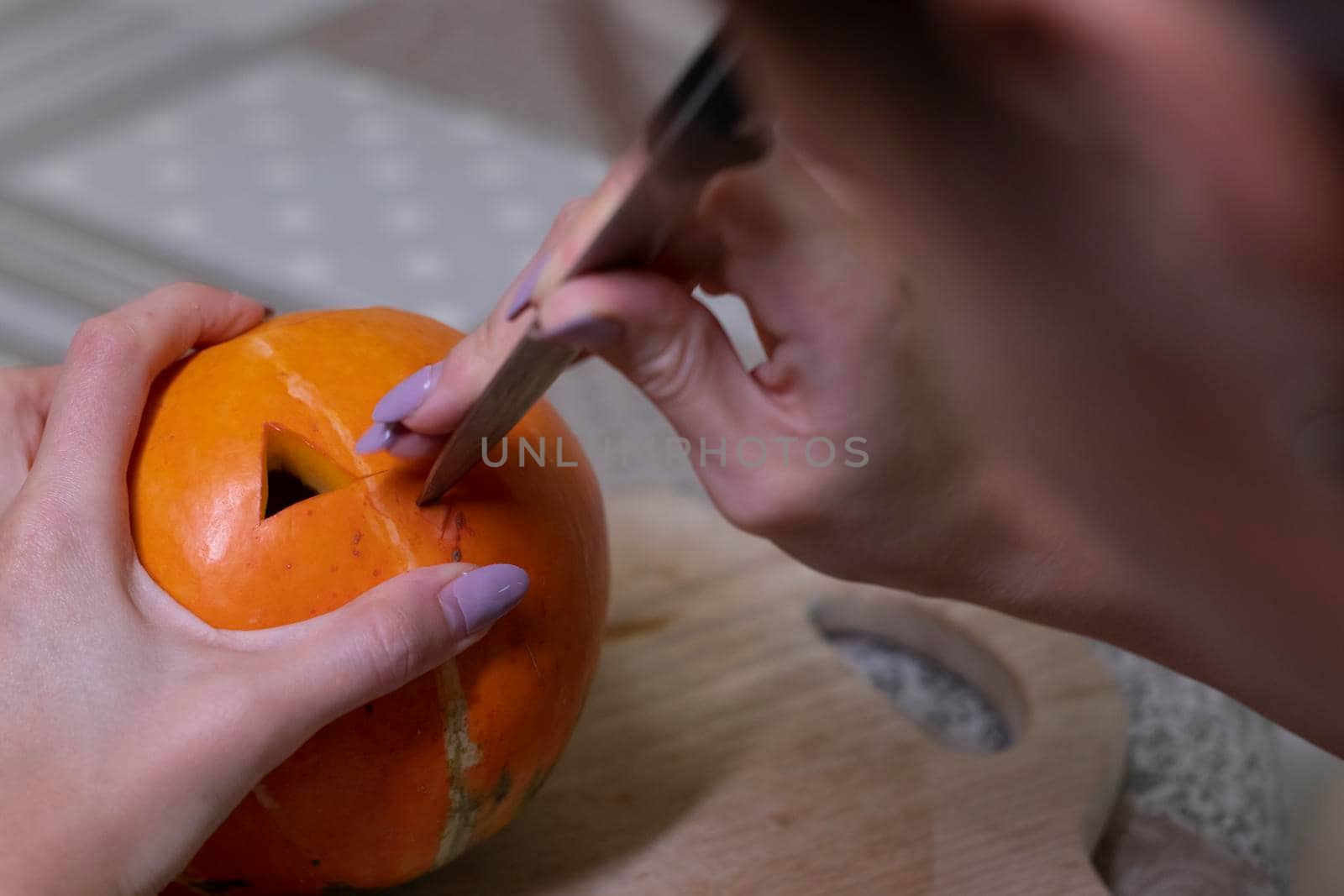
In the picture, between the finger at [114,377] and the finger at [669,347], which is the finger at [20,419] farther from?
the finger at [669,347]

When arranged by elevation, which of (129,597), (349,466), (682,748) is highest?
(349,466)

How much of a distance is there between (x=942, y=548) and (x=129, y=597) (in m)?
0.60

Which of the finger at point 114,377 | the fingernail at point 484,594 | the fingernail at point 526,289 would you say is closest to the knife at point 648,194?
the fingernail at point 526,289

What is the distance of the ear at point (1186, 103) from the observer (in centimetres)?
46

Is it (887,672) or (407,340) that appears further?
(887,672)

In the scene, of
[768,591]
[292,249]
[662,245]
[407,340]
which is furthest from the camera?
[292,249]

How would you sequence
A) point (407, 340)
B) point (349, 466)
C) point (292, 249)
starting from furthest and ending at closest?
point (292, 249) → point (407, 340) → point (349, 466)

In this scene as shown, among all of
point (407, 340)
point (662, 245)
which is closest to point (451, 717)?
point (407, 340)

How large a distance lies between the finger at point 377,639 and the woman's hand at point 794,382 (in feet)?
0.39

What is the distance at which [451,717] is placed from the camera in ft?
3.34

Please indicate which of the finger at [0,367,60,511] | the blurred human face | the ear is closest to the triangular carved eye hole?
the finger at [0,367,60,511]

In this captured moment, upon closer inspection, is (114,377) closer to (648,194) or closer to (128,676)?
(128,676)

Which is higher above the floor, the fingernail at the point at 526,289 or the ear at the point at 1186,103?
the ear at the point at 1186,103

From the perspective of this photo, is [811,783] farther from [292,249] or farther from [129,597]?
[292,249]
